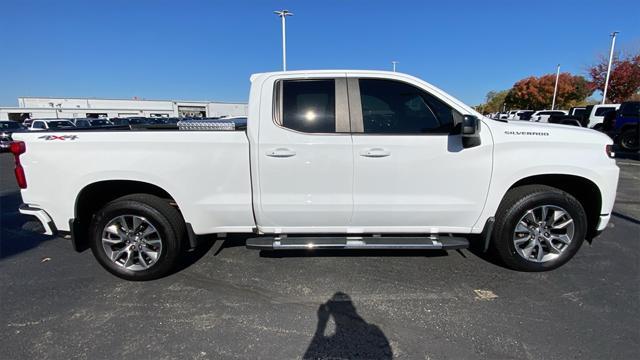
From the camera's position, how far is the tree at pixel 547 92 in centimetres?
4675

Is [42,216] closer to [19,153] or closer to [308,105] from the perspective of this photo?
[19,153]

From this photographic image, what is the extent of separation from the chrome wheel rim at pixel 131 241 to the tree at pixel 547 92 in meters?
56.8

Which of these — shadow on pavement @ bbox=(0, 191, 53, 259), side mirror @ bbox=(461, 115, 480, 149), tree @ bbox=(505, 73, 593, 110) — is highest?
tree @ bbox=(505, 73, 593, 110)

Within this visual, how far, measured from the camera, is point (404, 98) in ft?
10.4

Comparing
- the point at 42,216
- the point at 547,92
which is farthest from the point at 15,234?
the point at 547,92

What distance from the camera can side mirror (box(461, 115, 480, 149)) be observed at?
111 inches

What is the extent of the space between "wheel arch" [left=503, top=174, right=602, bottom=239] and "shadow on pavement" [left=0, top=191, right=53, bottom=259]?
496 cm

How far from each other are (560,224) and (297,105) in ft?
9.54

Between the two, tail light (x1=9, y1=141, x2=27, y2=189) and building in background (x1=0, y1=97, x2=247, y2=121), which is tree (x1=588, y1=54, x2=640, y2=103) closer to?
tail light (x1=9, y1=141, x2=27, y2=189)

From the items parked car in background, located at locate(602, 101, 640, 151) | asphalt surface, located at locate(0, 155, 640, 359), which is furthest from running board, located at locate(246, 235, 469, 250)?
parked car in background, located at locate(602, 101, 640, 151)

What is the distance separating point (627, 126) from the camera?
1321 centimetres

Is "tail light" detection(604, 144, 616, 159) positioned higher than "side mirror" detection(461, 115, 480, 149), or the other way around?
"side mirror" detection(461, 115, 480, 149)

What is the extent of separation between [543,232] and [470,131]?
4.73 ft

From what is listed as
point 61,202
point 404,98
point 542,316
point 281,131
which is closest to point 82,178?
point 61,202
